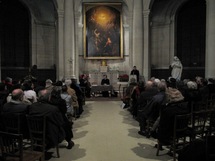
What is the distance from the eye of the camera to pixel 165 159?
16.0 ft

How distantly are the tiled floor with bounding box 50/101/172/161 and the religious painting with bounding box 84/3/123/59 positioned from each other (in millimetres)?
10137

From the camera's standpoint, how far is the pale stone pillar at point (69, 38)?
15219mm

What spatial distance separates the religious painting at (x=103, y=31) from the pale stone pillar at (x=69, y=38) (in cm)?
334

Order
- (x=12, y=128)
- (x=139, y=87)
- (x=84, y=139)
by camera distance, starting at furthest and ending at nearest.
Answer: (x=139, y=87) < (x=84, y=139) < (x=12, y=128)

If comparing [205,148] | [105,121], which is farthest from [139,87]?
[205,148]

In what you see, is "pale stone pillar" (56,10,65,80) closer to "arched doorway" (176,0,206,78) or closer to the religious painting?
the religious painting

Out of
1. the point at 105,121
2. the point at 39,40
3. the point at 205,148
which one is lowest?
the point at 105,121

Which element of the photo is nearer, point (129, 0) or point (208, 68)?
point (208, 68)

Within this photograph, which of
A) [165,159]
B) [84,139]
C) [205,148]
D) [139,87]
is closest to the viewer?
[205,148]

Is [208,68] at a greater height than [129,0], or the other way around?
[129,0]

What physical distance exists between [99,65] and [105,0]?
4.78 metres

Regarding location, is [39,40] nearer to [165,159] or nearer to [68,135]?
[68,135]

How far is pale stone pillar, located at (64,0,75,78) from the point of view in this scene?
15219 mm

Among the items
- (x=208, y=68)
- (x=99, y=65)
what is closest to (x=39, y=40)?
(x=99, y=65)
